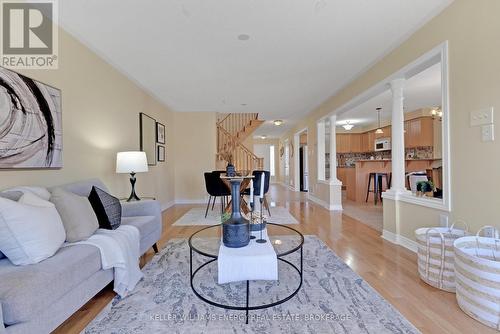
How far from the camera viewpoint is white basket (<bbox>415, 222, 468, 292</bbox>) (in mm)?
1971

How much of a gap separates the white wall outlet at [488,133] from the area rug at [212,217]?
284 cm

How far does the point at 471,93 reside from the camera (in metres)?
2.10

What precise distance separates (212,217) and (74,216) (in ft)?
9.92

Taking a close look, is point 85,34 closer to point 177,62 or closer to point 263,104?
point 177,62

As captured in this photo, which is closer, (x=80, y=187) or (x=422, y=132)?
(x=80, y=187)

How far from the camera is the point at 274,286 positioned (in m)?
2.10

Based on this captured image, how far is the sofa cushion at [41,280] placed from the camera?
117 centimetres

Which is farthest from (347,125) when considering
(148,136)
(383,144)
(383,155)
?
(148,136)

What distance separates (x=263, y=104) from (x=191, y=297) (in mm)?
4633

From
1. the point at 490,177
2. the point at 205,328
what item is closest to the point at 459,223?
the point at 490,177

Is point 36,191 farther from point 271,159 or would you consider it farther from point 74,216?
point 271,159

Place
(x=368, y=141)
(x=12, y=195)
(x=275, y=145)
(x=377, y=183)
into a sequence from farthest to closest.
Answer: (x=275, y=145)
(x=368, y=141)
(x=377, y=183)
(x=12, y=195)

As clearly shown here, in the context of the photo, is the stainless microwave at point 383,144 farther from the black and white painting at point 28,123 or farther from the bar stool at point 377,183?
the black and white painting at point 28,123

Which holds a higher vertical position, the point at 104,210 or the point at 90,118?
the point at 90,118
